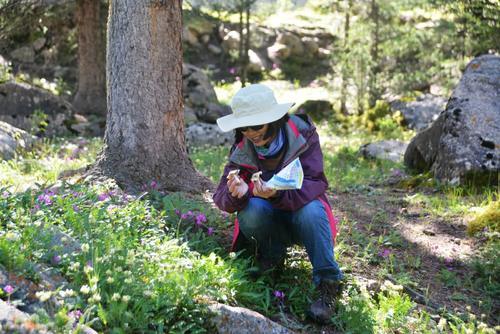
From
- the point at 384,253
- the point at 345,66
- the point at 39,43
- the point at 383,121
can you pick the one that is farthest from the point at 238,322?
the point at 39,43

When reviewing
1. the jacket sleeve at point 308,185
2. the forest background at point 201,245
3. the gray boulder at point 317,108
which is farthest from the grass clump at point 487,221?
the gray boulder at point 317,108

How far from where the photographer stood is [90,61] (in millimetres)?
12273

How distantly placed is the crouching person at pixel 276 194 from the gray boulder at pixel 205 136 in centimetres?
702

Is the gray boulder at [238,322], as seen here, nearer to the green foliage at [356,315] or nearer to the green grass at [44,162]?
the green foliage at [356,315]

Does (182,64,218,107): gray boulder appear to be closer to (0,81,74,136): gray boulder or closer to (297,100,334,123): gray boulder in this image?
(297,100,334,123): gray boulder

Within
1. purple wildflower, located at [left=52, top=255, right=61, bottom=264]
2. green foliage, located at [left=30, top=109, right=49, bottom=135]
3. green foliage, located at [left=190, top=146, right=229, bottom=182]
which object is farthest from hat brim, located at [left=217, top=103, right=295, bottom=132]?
green foliage, located at [left=30, top=109, right=49, bottom=135]

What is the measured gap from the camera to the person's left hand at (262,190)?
332 cm

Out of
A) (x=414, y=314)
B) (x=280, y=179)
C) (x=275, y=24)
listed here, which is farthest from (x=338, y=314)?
(x=275, y=24)

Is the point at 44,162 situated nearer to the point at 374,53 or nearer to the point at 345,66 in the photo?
the point at 345,66

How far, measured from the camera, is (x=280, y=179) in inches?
131

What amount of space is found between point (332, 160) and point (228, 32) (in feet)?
36.1

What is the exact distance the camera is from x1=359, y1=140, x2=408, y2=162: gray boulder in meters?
9.42

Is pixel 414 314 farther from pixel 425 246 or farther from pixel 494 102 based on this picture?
pixel 494 102

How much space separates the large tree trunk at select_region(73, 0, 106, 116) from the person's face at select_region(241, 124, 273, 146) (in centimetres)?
924
